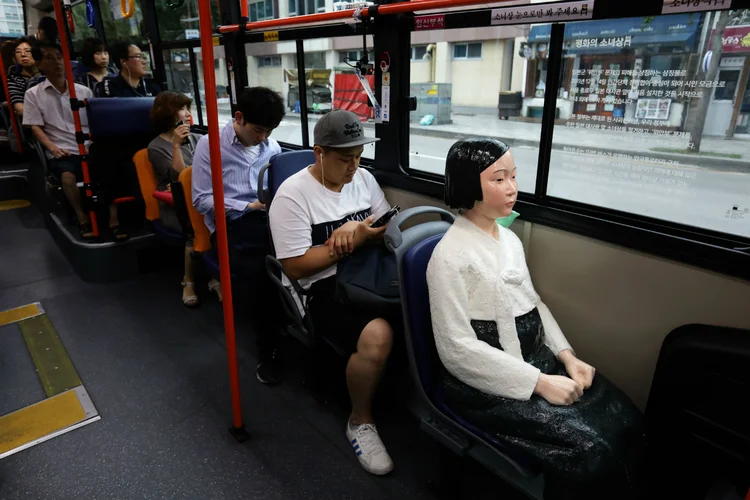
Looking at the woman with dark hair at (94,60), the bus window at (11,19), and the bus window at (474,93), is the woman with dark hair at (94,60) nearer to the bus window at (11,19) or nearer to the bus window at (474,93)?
the bus window at (474,93)

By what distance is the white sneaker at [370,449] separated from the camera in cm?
188

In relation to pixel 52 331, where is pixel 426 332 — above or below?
above

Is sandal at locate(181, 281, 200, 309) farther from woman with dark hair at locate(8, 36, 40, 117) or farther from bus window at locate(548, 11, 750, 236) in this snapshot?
woman with dark hair at locate(8, 36, 40, 117)

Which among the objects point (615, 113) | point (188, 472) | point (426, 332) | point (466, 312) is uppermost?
point (615, 113)

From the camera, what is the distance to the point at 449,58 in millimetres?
2352

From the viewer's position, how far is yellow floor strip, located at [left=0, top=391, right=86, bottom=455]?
6.75ft

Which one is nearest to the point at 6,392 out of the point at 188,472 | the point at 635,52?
the point at 188,472

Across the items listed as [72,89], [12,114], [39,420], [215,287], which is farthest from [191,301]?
[12,114]

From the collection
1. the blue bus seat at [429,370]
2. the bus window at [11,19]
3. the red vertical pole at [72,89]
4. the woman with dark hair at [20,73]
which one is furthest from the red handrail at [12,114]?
the blue bus seat at [429,370]

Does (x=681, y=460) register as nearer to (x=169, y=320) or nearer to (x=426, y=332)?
(x=426, y=332)

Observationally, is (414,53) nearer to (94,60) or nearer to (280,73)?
(280,73)

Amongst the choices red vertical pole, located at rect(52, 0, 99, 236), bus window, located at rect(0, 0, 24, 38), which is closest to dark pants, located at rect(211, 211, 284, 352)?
red vertical pole, located at rect(52, 0, 99, 236)

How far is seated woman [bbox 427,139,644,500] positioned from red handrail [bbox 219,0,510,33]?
0.81m

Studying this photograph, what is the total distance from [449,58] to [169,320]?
2217mm
